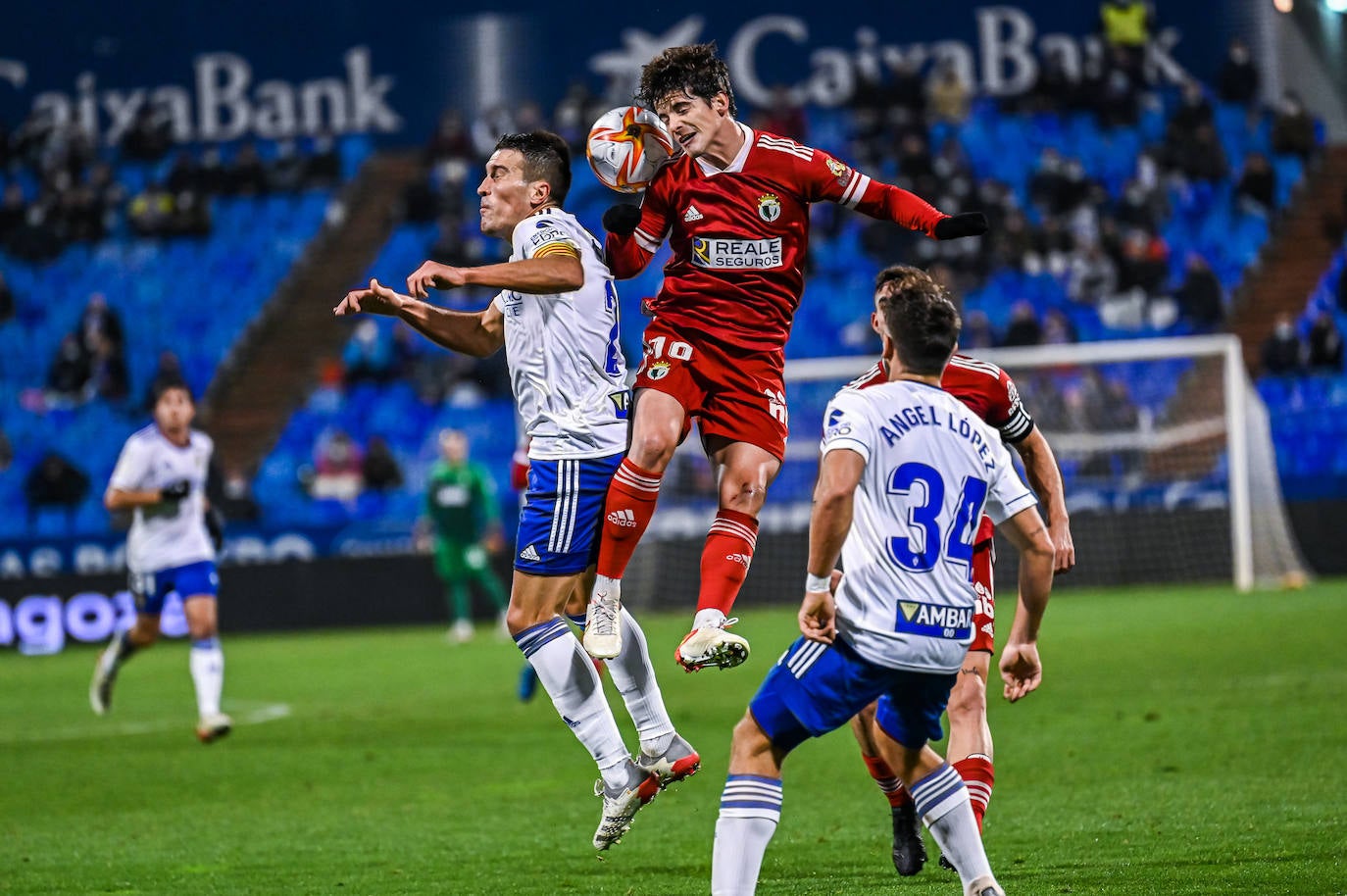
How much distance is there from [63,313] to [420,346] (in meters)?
6.31

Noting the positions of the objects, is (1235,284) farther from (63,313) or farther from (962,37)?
(63,313)

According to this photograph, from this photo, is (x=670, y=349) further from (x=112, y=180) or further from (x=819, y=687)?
(x=112, y=180)

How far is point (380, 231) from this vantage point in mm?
28219

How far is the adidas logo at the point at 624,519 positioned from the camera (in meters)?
6.39

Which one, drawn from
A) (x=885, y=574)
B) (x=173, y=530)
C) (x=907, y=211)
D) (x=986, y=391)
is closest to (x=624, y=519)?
(x=986, y=391)

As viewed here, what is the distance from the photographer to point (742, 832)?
189 inches

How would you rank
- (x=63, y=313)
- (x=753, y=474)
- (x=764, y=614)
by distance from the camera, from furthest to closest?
(x=63, y=313) < (x=764, y=614) < (x=753, y=474)

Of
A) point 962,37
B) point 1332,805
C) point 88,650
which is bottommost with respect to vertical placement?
point 88,650

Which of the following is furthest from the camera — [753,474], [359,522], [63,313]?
[63,313]

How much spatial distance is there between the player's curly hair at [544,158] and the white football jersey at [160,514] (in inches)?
235

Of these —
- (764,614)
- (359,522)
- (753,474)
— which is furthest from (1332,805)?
(359,522)

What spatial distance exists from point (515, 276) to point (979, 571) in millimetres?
2061

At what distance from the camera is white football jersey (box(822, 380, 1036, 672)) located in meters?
4.76

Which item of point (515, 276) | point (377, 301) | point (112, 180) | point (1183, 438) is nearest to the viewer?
point (377, 301)
